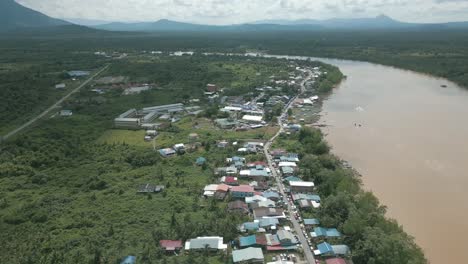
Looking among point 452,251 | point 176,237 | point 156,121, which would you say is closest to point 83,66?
point 156,121

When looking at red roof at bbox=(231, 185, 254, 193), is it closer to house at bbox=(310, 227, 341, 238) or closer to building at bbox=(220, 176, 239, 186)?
building at bbox=(220, 176, 239, 186)

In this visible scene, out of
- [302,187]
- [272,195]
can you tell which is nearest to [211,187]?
[272,195]

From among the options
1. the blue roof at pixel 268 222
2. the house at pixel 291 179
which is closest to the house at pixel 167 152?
the house at pixel 291 179

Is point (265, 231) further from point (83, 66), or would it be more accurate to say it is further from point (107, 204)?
point (83, 66)

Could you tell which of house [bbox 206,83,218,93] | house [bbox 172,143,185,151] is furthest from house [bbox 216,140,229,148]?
house [bbox 206,83,218,93]

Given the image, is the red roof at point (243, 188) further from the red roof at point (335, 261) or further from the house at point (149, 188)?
the red roof at point (335, 261)
